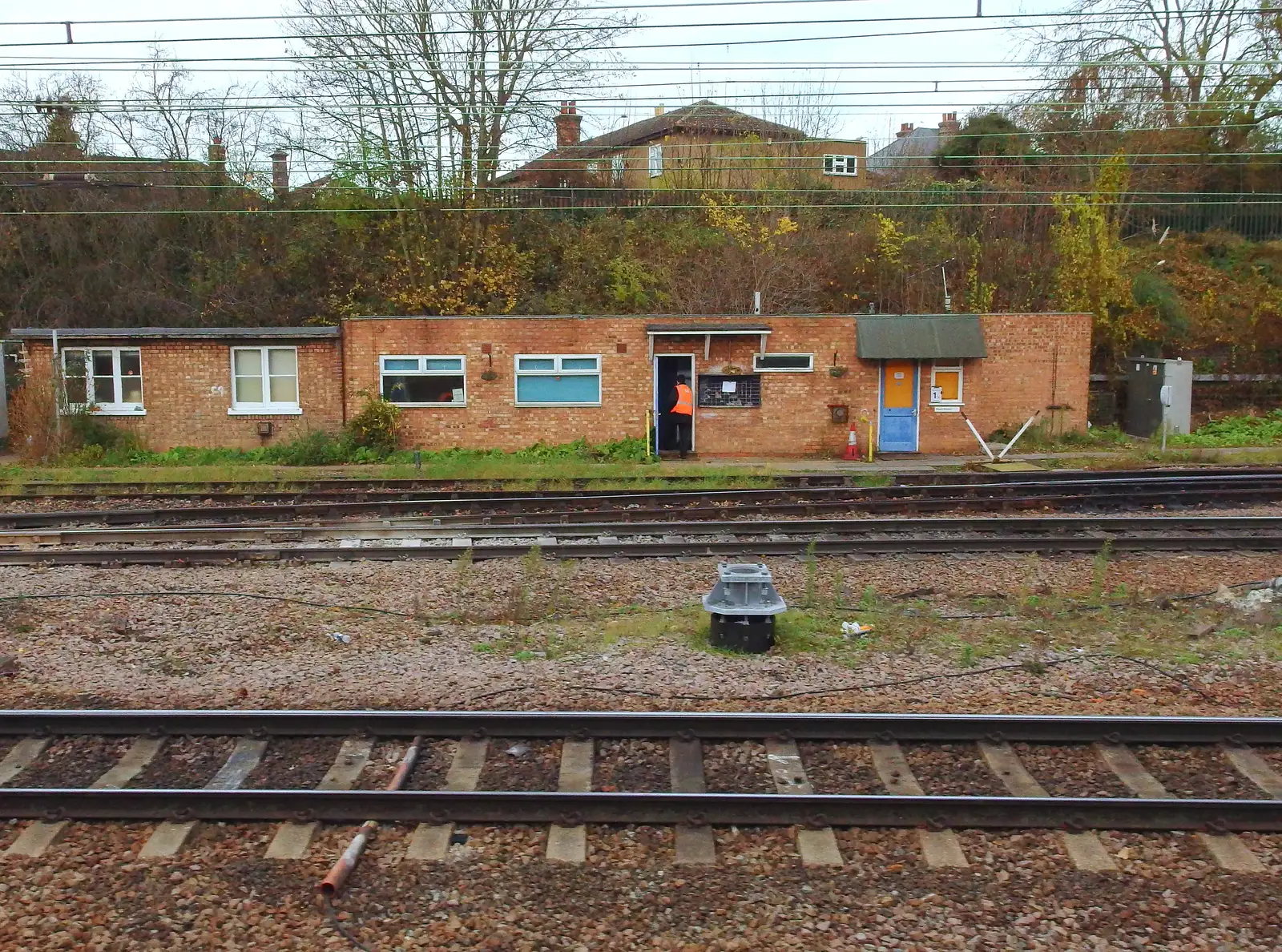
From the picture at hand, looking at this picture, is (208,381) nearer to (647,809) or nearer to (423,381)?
(423,381)

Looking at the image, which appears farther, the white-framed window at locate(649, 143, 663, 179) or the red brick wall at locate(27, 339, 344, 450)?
the white-framed window at locate(649, 143, 663, 179)

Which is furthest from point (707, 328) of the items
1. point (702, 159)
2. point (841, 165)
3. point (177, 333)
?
point (841, 165)

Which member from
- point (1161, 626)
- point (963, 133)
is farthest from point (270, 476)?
point (963, 133)

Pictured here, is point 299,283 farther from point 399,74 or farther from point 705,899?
point 705,899

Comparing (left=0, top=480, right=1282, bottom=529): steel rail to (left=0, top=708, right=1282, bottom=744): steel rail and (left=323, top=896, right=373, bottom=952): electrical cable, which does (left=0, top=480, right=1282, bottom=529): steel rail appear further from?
(left=323, top=896, right=373, bottom=952): electrical cable

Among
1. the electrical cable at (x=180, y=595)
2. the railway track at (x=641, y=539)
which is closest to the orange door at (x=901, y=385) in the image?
the railway track at (x=641, y=539)

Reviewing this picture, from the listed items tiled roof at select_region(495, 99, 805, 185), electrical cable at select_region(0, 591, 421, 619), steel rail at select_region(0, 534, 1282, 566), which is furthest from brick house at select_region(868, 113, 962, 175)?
electrical cable at select_region(0, 591, 421, 619)

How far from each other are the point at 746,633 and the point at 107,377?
19.2 metres

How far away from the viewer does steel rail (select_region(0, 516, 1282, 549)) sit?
13.2m

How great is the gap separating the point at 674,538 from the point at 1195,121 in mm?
32045

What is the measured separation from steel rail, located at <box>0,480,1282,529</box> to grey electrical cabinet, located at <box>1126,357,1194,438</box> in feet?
26.2

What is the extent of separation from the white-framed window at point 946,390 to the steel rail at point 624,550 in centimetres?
1084

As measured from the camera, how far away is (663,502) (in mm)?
15750

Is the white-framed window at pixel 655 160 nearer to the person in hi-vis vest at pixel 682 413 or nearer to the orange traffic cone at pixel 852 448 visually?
the person in hi-vis vest at pixel 682 413
